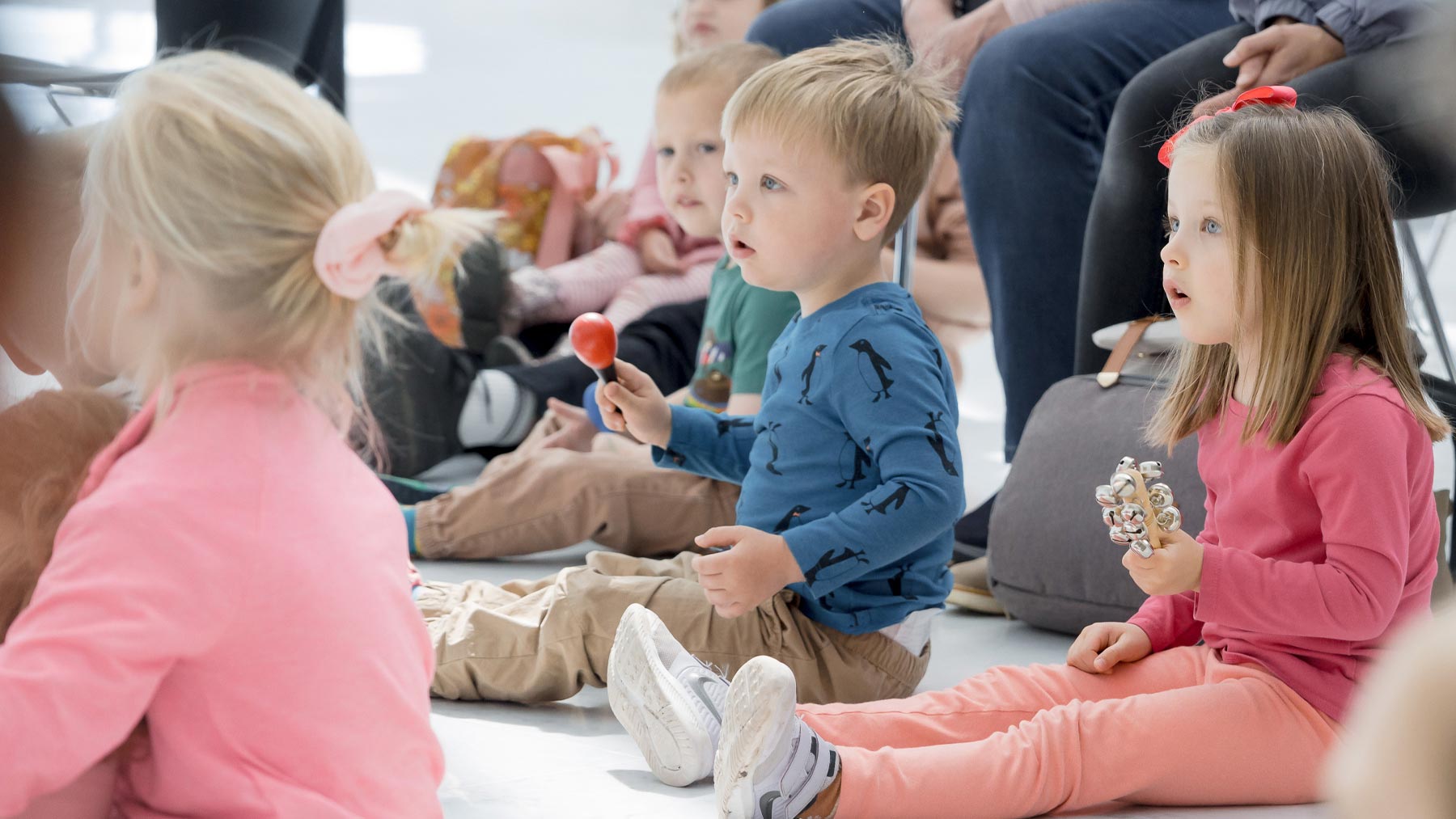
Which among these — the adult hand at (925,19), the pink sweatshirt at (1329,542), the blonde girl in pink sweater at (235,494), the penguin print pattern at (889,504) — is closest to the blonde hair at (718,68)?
the adult hand at (925,19)

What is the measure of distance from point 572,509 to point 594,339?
49cm

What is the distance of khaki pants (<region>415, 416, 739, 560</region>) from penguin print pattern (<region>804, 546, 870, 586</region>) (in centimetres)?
51

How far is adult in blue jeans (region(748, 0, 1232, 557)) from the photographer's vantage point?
1.46m

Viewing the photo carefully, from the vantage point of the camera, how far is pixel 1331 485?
34.1 inches

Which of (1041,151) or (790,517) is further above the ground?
(1041,151)

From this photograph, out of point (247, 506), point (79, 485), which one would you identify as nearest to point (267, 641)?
point (247, 506)

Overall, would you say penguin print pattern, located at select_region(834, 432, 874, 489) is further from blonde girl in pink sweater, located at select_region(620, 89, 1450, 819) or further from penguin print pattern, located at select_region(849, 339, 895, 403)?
blonde girl in pink sweater, located at select_region(620, 89, 1450, 819)

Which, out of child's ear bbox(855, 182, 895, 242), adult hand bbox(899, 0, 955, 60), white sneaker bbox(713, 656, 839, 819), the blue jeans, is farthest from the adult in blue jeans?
white sneaker bbox(713, 656, 839, 819)

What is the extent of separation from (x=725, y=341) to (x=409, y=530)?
16.4 inches

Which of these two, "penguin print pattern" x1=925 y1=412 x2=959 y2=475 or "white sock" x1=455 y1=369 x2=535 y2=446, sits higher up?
"penguin print pattern" x1=925 y1=412 x2=959 y2=475

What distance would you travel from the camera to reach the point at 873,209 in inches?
44.4

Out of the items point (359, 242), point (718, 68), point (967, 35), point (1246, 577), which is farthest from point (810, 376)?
point (967, 35)

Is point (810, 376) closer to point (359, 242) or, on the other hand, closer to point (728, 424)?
point (728, 424)

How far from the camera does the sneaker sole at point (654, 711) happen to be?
3.05 feet
